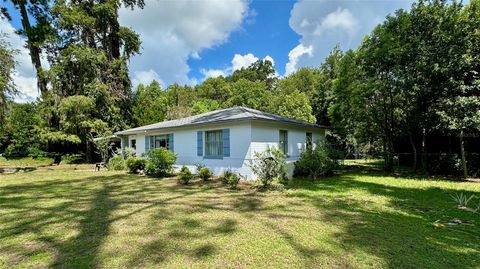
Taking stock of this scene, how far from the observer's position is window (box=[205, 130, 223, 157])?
12.6 metres

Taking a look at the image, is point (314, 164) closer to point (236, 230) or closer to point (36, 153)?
point (236, 230)

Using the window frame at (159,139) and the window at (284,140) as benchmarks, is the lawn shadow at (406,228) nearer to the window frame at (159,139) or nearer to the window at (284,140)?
the window at (284,140)

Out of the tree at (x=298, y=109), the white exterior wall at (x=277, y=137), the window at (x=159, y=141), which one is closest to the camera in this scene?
the white exterior wall at (x=277, y=137)

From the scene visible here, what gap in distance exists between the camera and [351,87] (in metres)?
15.6

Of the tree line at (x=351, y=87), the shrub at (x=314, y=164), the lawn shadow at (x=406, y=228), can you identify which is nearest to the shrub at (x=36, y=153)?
the tree line at (x=351, y=87)

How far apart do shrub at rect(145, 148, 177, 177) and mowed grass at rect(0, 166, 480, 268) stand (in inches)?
158

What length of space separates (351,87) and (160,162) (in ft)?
37.2

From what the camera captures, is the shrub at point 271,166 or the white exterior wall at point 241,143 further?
the white exterior wall at point 241,143

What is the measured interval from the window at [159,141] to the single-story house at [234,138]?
2.4 inches

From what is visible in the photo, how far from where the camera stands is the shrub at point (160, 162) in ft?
41.9

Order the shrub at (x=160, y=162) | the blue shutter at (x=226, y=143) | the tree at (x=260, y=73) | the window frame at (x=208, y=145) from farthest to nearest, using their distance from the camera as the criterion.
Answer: the tree at (x=260, y=73) < the shrub at (x=160, y=162) < the window frame at (x=208, y=145) < the blue shutter at (x=226, y=143)

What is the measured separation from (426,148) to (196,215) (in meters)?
14.2

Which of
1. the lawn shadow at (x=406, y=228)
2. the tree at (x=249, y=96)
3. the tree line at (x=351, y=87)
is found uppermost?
the tree at (x=249, y=96)

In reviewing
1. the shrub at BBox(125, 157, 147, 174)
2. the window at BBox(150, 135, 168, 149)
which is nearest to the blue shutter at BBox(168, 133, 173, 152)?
the window at BBox(150, 135, 168, 149)
